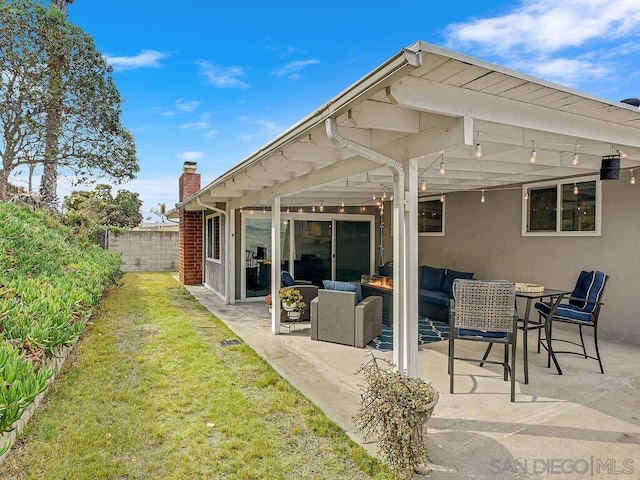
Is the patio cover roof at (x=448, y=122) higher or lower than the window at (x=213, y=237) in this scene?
higher

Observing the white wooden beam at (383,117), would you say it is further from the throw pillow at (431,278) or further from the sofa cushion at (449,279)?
the throw pillow at (431,278)

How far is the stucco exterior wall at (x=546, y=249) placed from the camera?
559cm

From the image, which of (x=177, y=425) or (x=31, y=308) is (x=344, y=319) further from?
(x=31, y=308)

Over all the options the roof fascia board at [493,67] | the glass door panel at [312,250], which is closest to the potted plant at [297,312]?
the glass door panel at [312,250]

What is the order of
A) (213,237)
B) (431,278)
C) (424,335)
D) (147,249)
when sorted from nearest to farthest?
(424,335), (431,278), (213,237), (147,249)

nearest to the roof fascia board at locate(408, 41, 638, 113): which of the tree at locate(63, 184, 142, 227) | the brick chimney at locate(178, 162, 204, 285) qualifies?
the brick chimney at locate(178, 162, 204, 285)

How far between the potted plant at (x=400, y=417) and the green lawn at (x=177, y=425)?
8.3 inches

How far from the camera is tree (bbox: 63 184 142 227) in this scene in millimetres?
24094

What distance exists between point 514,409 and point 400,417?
1755 millimetres

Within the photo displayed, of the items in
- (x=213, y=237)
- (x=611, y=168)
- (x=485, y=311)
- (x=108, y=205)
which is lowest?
(x=485, y=311)

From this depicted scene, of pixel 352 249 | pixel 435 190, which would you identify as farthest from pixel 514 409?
pixel 352 249

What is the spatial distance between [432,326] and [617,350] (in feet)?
8.42

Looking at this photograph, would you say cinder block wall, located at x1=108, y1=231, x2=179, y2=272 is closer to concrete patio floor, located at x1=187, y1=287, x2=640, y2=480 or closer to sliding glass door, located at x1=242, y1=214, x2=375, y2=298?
sliding glass door, located at x1=242, y1=214, x2=375, y2=298

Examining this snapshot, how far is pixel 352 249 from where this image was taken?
10414 mm
